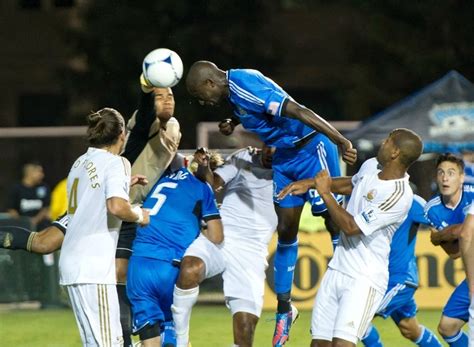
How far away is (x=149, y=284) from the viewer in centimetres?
1072

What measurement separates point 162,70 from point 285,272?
6.92 feet

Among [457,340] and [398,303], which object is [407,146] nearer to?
[398,303]

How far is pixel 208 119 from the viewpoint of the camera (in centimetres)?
2777

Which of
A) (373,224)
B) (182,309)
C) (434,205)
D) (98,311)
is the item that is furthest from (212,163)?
(98,311)

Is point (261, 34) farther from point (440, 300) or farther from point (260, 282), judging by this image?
point (260, 282)

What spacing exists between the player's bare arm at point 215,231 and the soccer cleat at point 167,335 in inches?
30.9

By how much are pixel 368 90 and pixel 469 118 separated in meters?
10.2

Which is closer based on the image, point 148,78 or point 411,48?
point 148,78

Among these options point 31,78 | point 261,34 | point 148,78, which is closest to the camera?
point 148,78

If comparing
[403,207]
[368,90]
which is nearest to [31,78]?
[368,90]

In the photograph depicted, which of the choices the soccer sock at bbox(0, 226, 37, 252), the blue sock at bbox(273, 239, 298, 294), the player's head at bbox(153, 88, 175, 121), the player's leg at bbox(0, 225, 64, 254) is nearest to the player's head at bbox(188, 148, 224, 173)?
the player's head at bbox(153, 88, 175, 121)

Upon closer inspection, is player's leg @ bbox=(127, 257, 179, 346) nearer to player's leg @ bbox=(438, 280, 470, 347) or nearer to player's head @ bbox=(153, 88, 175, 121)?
player's head @ bbox=(153, 88, 175, 121)

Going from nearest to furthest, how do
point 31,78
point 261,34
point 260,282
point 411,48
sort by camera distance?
point 260,282, point 411,48, point 261,34, point 31,78

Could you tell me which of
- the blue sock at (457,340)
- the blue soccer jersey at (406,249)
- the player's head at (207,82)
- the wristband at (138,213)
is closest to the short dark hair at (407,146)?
the blue soccer jersey at (406,249)
